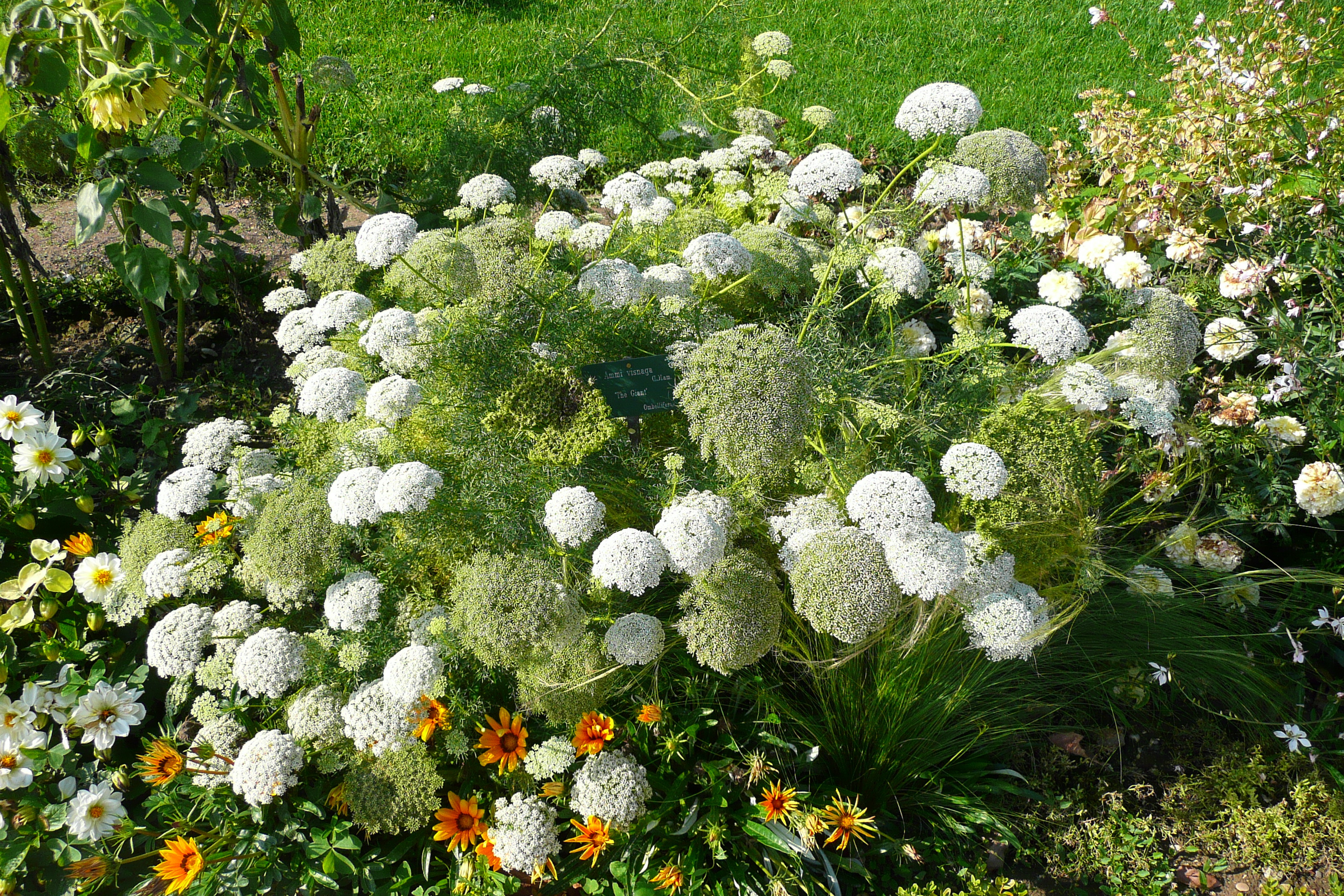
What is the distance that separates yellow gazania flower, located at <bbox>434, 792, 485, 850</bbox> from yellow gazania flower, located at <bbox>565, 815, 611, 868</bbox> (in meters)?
0.26

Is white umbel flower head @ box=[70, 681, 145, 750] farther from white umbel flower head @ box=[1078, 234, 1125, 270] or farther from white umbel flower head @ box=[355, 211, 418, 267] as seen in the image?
white umbel flower head @ box=[1078, 234, 1125, 270]

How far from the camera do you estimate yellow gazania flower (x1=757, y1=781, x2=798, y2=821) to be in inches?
88.3

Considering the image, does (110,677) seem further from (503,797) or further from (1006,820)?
(1006,820)

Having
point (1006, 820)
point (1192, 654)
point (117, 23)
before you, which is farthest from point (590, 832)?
point (117, 23)

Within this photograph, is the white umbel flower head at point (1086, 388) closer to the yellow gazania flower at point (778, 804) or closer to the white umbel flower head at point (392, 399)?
the yellow gazania flower at point (778, 804)

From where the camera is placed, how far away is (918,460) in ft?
8.47

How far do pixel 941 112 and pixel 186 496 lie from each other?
253 centimetres

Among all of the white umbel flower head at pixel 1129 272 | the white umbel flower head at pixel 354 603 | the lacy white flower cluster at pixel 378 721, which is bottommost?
the lacy white flower cluster at pixel 378 721

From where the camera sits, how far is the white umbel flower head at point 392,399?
2469 mm

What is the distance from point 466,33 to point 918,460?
219 inches

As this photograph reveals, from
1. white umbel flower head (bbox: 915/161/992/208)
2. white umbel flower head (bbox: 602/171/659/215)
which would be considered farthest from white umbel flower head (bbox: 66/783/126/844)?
white umbel flower head (bbox: 915/161/992/208)

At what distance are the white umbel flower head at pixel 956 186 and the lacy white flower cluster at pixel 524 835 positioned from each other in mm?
2154

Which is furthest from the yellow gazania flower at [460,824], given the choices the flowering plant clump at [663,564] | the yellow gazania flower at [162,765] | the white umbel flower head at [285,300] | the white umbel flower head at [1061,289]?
the white umbel flower head at [1061,289]

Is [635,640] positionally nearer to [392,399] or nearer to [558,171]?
[392,399]
